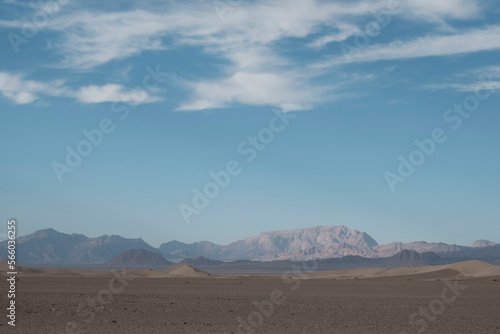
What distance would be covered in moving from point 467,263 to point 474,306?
4878cm

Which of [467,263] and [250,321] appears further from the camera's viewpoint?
[467,263]

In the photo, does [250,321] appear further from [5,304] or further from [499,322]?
[5,304]

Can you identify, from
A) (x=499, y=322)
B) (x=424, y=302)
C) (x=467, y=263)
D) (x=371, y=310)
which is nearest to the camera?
(x=499, y=322)

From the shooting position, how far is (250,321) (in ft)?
67.4

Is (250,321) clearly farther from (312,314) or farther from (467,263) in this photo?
(467,263)

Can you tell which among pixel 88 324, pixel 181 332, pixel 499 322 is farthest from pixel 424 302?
pixel 88 324

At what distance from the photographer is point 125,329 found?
18.2 metres

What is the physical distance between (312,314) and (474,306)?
874 cm

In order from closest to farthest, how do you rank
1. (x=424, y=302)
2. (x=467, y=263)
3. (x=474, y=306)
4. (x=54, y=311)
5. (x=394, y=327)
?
(x=394, y=327) → (x=54, y=311) → (x=474, y=306) → (x=424, y=302) → (x=467, y=263)

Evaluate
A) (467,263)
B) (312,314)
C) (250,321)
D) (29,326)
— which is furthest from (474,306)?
(467,263)

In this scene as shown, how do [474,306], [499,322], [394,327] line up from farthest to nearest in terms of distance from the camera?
[474,306], [499,322], [394,327]

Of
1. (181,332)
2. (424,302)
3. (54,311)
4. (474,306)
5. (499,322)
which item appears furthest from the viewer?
(424,302)

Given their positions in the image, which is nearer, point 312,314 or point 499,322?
point 499,322

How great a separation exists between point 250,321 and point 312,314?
3500 millimetres
